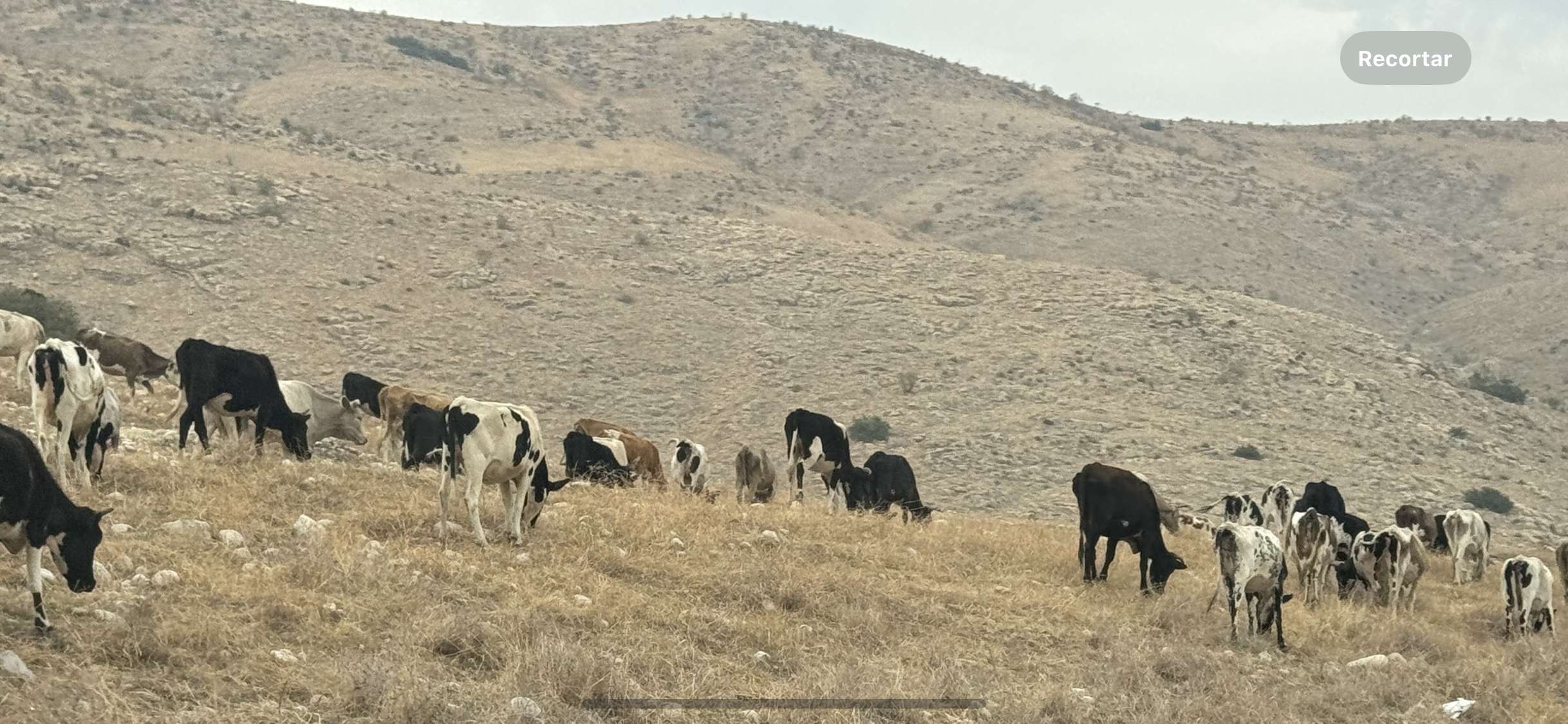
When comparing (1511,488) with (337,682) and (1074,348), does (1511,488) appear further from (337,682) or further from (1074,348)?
(337,682)

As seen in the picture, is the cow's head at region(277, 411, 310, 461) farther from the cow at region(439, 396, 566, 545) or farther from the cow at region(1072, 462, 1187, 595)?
the cow at region(1072, 462, 1187, 595)

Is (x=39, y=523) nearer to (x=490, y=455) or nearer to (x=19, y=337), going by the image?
(x=490, y=455)

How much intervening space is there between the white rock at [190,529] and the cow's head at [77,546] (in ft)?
6.51

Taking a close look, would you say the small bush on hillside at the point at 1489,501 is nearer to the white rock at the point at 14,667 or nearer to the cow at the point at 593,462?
the cow at the point at 593,462

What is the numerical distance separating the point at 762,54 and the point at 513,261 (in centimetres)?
5300

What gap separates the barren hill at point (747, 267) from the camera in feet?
116

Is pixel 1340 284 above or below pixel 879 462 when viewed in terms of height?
above

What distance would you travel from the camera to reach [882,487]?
20.8 m

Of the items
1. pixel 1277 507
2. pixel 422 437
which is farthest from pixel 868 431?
pixel 422 437

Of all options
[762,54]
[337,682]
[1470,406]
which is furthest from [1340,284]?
[337,682]

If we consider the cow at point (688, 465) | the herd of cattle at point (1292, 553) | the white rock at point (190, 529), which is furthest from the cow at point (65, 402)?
the herd of cattle at point (1292, 553)

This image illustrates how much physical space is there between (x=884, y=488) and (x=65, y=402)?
11.7 meters

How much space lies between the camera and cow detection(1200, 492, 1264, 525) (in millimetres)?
20969

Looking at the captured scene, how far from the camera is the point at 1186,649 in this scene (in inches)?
466
